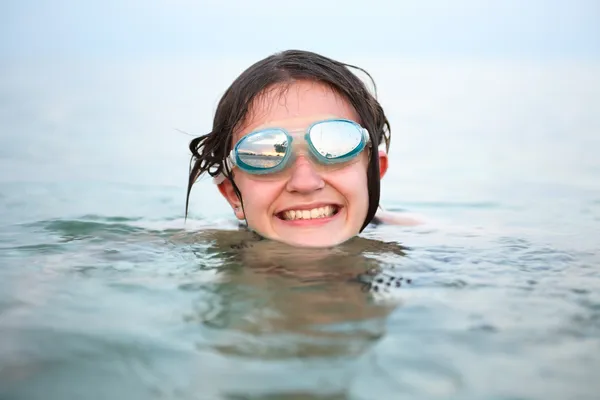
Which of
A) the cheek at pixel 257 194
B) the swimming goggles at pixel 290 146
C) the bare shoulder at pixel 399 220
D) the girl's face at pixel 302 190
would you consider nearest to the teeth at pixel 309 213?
the girl's face at pixel 302 190

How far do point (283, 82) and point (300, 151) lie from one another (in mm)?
395

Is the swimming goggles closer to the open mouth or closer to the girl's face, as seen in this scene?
the girl's face

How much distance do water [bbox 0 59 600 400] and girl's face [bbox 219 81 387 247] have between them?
0.42 feet

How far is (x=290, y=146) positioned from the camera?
150 inches

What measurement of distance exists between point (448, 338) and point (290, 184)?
139 centimetres

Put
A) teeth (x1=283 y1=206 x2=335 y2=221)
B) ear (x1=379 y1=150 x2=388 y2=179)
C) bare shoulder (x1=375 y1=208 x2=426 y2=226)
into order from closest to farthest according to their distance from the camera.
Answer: teeth (x1=283 y1=206 x2=335 y2=221)
ear (x1=379 y1=150 x2=388 y2=179)
bare shoulder (x1=375 y1=208 x2=426 y2=226)

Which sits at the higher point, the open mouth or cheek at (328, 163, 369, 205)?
cheek at (328, 163, 369, 205)

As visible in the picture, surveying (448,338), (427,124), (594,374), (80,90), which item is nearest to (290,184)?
(448,338)

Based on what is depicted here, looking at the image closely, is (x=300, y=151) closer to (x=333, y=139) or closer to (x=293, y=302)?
(x=333, y=139)

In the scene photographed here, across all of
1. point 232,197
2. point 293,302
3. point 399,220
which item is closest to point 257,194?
point 232,197

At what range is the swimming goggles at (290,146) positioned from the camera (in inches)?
150

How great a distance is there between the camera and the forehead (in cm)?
392

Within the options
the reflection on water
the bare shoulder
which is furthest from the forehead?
the bare shoulder

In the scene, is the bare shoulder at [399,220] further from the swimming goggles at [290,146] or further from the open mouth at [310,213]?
the swimming goggles at [290,146]
